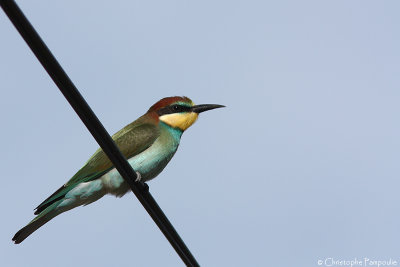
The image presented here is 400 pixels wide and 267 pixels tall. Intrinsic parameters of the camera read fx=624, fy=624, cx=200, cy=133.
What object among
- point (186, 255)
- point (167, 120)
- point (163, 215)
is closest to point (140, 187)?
point (163, 215)

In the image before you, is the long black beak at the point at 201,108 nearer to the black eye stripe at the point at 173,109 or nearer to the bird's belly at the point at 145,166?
the black eye stripe at the point at 173,109

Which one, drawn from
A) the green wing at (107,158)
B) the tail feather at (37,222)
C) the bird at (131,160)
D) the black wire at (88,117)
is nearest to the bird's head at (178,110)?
the bird at (131,160)

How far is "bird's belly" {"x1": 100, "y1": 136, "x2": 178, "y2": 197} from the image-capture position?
15.7 ft

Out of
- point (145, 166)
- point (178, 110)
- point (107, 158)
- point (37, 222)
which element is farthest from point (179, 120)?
point (37, 222)

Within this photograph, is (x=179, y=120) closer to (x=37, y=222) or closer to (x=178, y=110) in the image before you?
(x=178, y=110)

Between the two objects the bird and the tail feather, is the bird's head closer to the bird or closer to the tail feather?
the bird

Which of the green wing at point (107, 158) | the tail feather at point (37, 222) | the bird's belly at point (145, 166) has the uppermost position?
the green wing at point (107, 158)

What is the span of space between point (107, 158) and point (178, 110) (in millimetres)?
999

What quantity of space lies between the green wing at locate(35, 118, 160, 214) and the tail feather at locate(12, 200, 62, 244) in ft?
0.16

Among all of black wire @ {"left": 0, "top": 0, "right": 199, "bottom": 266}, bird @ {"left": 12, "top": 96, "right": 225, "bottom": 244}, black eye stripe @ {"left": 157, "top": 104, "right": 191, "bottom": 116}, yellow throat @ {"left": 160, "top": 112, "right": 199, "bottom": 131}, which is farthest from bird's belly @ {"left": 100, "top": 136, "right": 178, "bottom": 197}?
black wire @ {"left": 0, "top": 0, "right": 199, "bottom": 266}

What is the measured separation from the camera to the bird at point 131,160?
4.67 m

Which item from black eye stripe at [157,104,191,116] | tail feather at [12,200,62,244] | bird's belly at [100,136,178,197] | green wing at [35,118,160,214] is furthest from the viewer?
black eye stripe at [157,104,191,116]

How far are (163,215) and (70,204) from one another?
1807 mm

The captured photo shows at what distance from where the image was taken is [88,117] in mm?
2588
